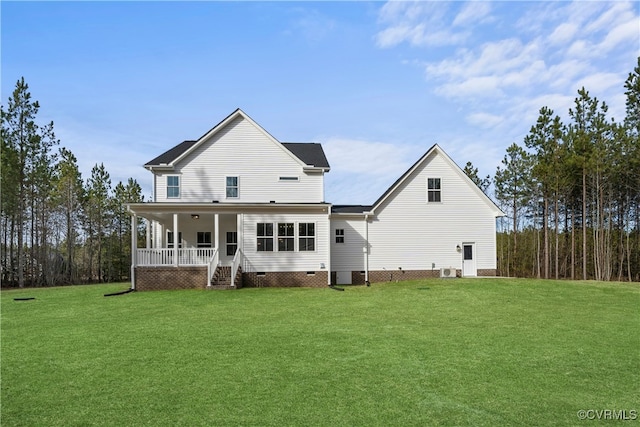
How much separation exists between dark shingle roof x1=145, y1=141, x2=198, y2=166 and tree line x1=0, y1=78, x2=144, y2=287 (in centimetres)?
846

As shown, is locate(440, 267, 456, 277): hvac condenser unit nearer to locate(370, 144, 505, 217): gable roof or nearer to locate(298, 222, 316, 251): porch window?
locate(370, 144, 505, 217): gable roof

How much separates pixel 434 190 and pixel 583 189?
1221cm

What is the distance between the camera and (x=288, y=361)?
268 inches

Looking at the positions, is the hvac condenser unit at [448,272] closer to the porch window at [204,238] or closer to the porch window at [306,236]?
the porch window at [306,236]

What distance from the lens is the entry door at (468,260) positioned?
21797 millimetres

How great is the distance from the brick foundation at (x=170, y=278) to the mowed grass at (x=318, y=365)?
4755 millimetres

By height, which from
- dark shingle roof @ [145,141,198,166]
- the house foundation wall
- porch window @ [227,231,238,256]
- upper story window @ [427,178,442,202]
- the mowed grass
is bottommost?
the house foundation wall

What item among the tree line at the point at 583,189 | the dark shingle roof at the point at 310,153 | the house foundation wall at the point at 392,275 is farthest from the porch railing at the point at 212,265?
the tree line at the point at 583,189

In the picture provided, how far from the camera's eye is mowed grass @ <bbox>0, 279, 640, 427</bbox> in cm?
482

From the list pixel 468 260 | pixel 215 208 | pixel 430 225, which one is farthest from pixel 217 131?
pixel 468 260

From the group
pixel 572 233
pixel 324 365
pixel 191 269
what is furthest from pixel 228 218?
pixel 572 233

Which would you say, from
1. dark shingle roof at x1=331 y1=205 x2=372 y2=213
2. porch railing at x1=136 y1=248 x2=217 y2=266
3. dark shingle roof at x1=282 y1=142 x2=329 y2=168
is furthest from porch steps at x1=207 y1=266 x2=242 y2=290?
dark shingle roof at x1=282 y1=142 x2=329 y2=168

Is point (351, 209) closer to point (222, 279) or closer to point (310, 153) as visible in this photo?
point (310, 153)

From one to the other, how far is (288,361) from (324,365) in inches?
24.8
